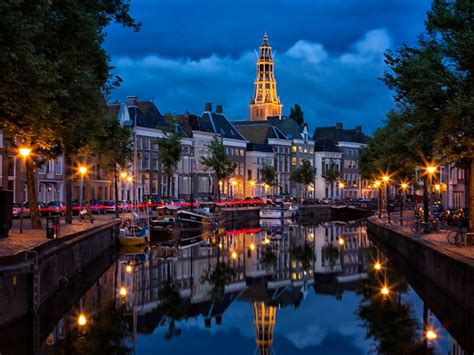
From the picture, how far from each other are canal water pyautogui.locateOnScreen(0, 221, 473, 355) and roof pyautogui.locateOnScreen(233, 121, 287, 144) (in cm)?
10507

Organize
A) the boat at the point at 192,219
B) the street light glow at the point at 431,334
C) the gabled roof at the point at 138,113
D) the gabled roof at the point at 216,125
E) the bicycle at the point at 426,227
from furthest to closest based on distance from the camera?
the gabled roof at the point at 216,125 < the gabled roof at the point at 138,113 < the boat at the point at 192,219 < the bicycle at the point at 426,227 < the street light glow at the point at 431,334

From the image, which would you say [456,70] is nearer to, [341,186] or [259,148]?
[259,148]

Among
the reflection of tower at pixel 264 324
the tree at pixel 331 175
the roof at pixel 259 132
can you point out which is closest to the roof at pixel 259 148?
the roof at pixel 259 132

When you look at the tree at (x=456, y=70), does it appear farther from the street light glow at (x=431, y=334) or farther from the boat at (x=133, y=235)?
the boat at (x=133, y=235)

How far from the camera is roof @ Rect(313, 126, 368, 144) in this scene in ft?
606

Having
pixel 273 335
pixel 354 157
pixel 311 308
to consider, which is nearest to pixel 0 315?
pixel 273 335

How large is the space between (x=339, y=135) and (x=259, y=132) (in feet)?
108

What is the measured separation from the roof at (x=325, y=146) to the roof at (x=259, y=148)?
85.4ft

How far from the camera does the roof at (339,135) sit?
606ft

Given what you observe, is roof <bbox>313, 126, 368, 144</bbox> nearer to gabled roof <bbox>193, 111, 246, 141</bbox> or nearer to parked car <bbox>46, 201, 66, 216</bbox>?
gabled roof <bbox>193, 111, 246, 141</bbox>

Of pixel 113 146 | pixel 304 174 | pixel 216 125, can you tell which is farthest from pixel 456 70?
pixel 304 174

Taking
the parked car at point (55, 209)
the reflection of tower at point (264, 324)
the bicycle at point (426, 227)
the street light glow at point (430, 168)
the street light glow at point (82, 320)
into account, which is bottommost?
the reflection of tower at point (264, 324)

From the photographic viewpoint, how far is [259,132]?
158000 mm

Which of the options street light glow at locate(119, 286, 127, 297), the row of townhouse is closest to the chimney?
the row of townhouse
